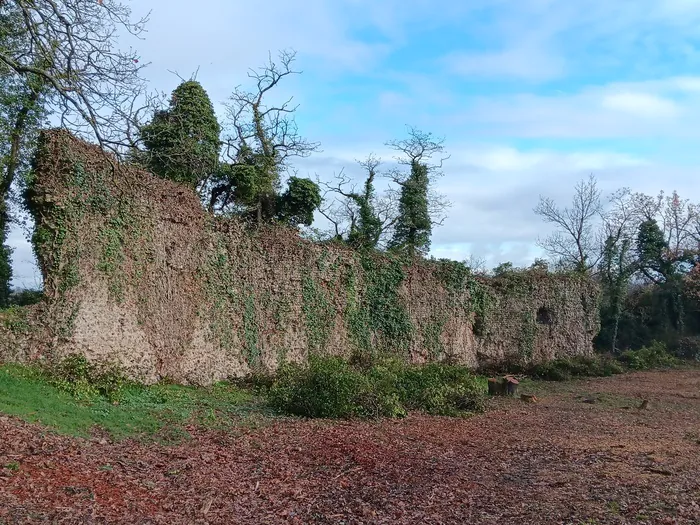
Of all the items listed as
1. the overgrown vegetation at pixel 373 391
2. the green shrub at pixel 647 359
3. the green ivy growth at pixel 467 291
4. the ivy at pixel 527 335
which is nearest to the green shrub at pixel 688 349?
the green shrub at pixel 647 359

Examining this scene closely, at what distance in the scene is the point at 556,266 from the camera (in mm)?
34312

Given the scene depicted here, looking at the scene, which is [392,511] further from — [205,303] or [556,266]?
[556,266]

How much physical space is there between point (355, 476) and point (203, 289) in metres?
7.83

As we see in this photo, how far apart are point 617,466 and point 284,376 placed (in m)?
7.31

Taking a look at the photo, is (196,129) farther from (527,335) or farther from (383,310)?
(527,335)

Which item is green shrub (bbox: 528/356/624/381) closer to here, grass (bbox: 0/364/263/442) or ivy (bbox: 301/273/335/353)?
ivy (bbox: 301/273/335/353)

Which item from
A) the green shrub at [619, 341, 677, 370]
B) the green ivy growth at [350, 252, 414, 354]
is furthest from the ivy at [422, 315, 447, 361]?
the green shrub at [619, 341, 677, 370]

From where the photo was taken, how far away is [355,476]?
709 centimetres

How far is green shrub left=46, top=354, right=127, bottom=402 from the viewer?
962cm

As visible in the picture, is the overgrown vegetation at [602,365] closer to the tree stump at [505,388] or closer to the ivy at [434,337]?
the ivy at [434,337]

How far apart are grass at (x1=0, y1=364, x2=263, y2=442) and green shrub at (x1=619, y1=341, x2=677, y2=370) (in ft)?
66.1

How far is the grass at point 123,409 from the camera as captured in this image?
25.6 ft

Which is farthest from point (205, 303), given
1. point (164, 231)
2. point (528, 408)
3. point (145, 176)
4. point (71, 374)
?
point (528, 408)

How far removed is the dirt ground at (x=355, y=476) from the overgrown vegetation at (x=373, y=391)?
19.8 inches
